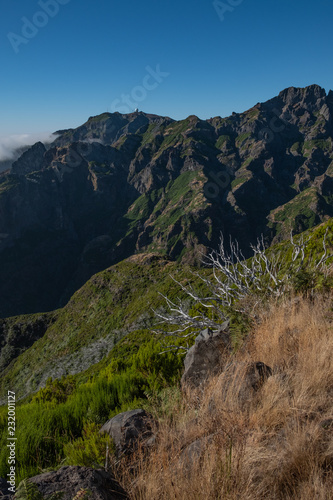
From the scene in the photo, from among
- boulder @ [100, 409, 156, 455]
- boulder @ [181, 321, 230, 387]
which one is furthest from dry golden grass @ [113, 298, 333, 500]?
boulder @ [181, 321, 230, 387]

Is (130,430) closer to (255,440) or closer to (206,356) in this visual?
(255,440)

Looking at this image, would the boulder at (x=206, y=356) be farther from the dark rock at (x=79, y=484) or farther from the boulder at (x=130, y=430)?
the dark rock at (x=79, y=484)

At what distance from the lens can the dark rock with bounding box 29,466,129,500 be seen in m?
2.09

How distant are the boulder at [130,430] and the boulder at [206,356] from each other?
1224mm

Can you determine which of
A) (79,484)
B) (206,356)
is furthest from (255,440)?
(206,356)

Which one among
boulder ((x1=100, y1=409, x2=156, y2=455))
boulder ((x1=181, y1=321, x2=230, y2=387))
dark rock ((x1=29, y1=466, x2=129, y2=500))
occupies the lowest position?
boulder ((x1=181, y1=321, x2=230, y2=387))

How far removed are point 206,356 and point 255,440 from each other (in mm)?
2711

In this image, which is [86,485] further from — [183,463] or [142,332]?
[142,332]

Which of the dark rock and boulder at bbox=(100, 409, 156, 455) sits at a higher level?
the dark rock

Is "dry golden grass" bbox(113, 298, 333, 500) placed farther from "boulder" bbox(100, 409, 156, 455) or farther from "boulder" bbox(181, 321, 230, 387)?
"boulder" bbox(181, 321, 230, 387)

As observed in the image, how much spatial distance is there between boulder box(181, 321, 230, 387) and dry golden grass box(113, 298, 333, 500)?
0.76m

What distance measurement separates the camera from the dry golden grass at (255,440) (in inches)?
85.0

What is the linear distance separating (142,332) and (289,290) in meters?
13.1

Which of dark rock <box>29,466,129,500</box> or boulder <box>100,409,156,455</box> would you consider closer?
dark rock <box>29,466,129,500</box>
